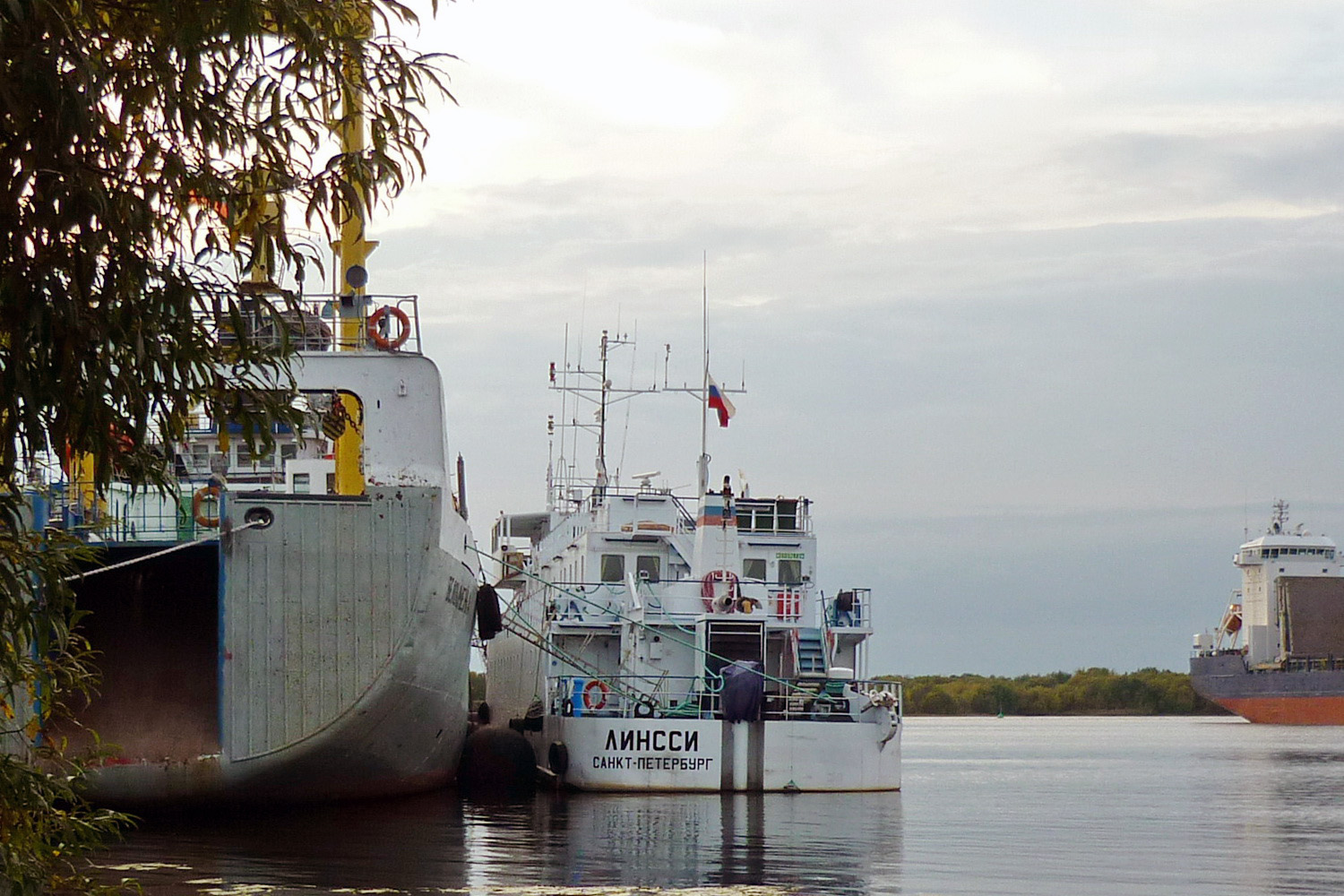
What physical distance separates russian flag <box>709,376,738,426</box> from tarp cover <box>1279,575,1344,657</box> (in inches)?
2256

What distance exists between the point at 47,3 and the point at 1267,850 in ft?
52.2

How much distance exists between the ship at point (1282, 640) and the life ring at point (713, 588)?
56.5 metres

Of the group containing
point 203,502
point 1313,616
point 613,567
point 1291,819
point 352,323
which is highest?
point 352,323

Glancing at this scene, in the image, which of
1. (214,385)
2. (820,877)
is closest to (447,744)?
(820,877)

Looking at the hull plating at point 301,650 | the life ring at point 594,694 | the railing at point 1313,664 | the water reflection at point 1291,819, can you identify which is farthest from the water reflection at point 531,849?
the railing at point 1313,664

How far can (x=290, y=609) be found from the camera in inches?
700

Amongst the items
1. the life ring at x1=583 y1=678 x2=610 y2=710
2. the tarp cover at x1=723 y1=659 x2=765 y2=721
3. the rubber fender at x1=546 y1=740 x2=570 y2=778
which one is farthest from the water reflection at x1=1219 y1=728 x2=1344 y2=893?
the rubber fender at x1=546 y1=740 x2=570 y2=778

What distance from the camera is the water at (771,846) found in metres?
13.7

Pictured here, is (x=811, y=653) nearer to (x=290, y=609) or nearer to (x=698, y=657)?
(x=698, y=657)

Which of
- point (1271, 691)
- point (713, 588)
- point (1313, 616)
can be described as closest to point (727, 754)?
point (713, 588)

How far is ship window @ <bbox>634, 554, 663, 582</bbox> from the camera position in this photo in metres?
29.3

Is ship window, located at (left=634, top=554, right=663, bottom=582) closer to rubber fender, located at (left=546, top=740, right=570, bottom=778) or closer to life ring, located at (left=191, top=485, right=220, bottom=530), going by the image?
rubber fender, located at (left=546, top=740, right=570, bottom=778)

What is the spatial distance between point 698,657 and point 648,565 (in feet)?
16.3

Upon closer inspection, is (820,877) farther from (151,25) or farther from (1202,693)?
(1202,693)
